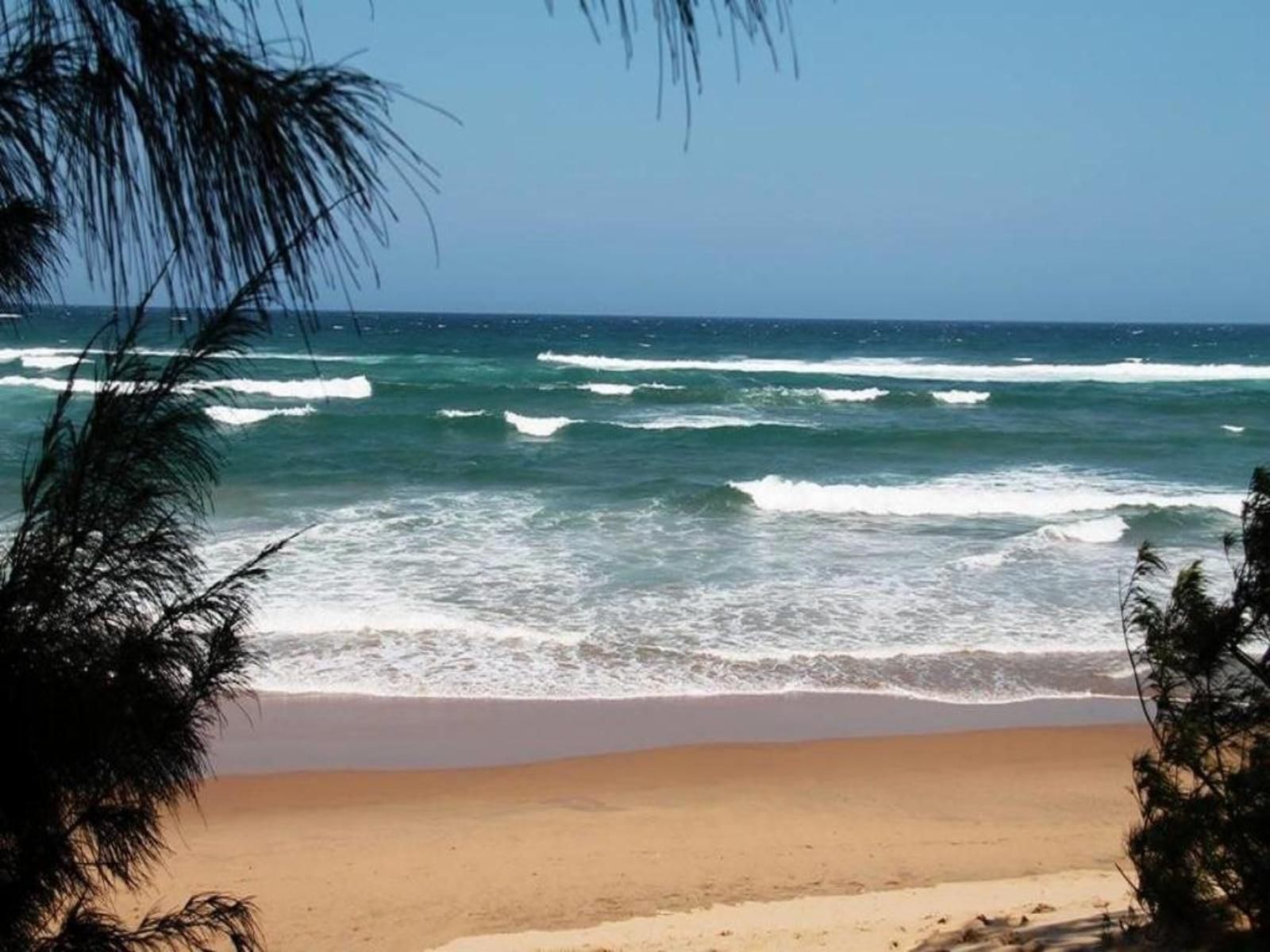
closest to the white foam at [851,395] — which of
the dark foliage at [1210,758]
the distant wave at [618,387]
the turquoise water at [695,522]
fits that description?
the turquoise water at [695,522]

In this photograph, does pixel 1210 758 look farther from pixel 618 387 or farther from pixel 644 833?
pixel 618 387

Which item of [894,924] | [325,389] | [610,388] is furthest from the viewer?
[610,388]

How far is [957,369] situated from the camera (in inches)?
2023

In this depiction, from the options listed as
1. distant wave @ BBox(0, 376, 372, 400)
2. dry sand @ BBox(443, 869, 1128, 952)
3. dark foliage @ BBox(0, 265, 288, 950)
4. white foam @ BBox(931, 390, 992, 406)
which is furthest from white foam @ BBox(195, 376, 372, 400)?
dark foliage @ BBox(0, 265, 288, 950)

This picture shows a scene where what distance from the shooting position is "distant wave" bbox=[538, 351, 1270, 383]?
45.7 metres

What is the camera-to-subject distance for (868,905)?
586 centimetres

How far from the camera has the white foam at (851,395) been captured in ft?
112

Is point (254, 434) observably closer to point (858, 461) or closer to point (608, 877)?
point (858, 461)

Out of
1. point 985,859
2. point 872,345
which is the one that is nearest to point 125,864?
point 985,859

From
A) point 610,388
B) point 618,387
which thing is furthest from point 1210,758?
point 618,387

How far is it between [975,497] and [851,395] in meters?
16.4

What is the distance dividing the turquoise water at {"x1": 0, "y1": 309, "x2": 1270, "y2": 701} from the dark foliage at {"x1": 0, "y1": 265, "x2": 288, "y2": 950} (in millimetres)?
187

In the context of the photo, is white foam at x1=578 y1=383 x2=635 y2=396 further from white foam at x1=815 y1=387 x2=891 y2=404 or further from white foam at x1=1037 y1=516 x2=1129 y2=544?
white foam at x1=1037 y1=516 x2=1129 y2=544

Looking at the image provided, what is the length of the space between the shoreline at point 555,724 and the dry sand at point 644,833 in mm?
199
